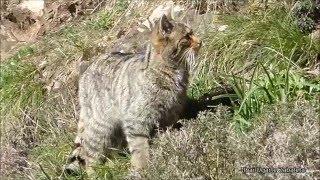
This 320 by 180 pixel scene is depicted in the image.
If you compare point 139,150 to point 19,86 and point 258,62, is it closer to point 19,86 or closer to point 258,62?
point 258,62

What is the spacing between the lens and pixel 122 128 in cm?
592

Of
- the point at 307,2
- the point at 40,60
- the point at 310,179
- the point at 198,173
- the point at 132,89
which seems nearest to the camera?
the point at 310,179

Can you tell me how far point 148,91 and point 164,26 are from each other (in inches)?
21.2

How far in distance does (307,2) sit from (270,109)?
2.00m

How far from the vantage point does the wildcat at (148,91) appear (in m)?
5.67

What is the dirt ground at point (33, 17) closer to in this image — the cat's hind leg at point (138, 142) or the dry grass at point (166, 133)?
the dry grass at point (166, 133)

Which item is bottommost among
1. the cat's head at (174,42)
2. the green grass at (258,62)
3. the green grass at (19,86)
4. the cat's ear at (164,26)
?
the green grass at (19,86)

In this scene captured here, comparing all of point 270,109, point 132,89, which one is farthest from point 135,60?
point 270,109

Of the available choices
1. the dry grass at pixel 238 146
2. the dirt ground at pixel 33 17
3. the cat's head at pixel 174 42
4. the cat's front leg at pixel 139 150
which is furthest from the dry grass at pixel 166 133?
the cat's head at pixel 174 42

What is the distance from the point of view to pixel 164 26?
5.70m

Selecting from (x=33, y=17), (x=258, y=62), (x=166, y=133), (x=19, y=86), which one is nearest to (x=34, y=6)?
(x=33, y=17)

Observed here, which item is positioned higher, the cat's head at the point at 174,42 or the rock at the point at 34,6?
the cat's head at the point at 174,42

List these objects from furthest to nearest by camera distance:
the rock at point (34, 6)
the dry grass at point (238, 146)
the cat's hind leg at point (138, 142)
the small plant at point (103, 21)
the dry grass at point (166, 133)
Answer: the rock at point (34, 6), the small plant at point (103, 21), the cat's hind leg at point (138, 142), the dry grass at point (166, 133), the dry grass at point (238, 146)

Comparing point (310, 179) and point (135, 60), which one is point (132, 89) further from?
point (310, 179)
